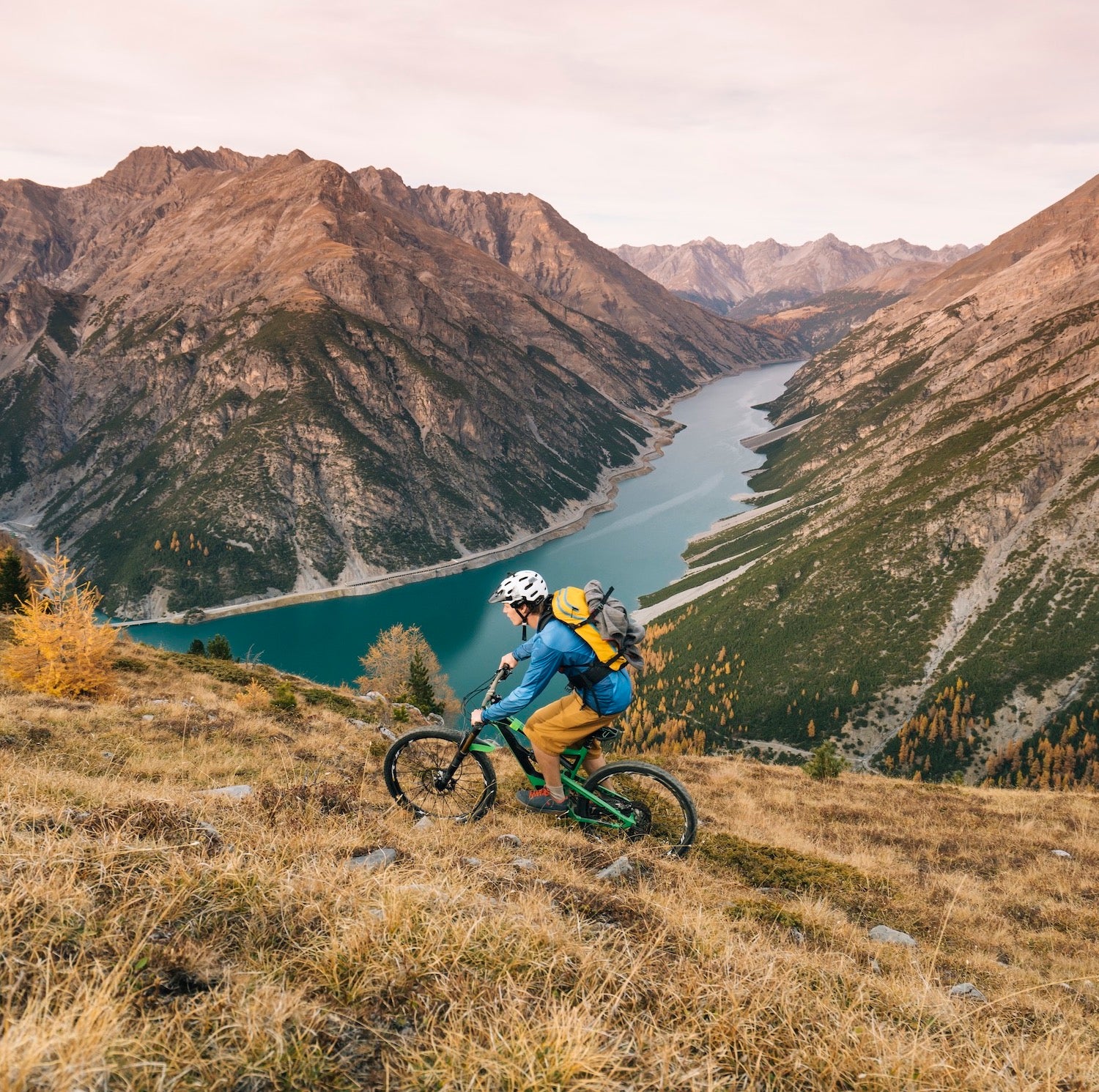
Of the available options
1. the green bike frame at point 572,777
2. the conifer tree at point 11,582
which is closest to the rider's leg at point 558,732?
the green bike frame at point 572,777

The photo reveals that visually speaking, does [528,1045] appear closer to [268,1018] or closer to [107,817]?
[268,1018]

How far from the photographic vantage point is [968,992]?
725 centimetres

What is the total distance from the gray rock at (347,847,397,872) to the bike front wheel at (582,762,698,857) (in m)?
3.58

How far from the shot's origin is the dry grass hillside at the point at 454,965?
11.7 feet

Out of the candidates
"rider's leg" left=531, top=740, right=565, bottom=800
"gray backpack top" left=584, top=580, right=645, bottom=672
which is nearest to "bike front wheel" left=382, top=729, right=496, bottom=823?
"rider's leg" left=531, top=740, right=565, bottom=800

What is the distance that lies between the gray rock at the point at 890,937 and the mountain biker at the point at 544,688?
442cm

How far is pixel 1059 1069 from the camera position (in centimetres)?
438

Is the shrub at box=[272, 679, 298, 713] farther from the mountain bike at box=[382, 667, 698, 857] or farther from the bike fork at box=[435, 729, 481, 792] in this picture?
the bike fork at box=[435, 729, 481, 792]

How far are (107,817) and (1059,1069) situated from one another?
841 cm

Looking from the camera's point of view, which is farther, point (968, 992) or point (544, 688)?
point (544, 688)

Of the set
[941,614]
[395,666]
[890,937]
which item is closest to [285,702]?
[890,937]

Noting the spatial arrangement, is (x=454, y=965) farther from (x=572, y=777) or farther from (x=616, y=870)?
(x=572, y=777)

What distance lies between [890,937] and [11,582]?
233ft


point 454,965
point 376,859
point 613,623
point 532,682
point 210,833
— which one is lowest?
point 376,859
